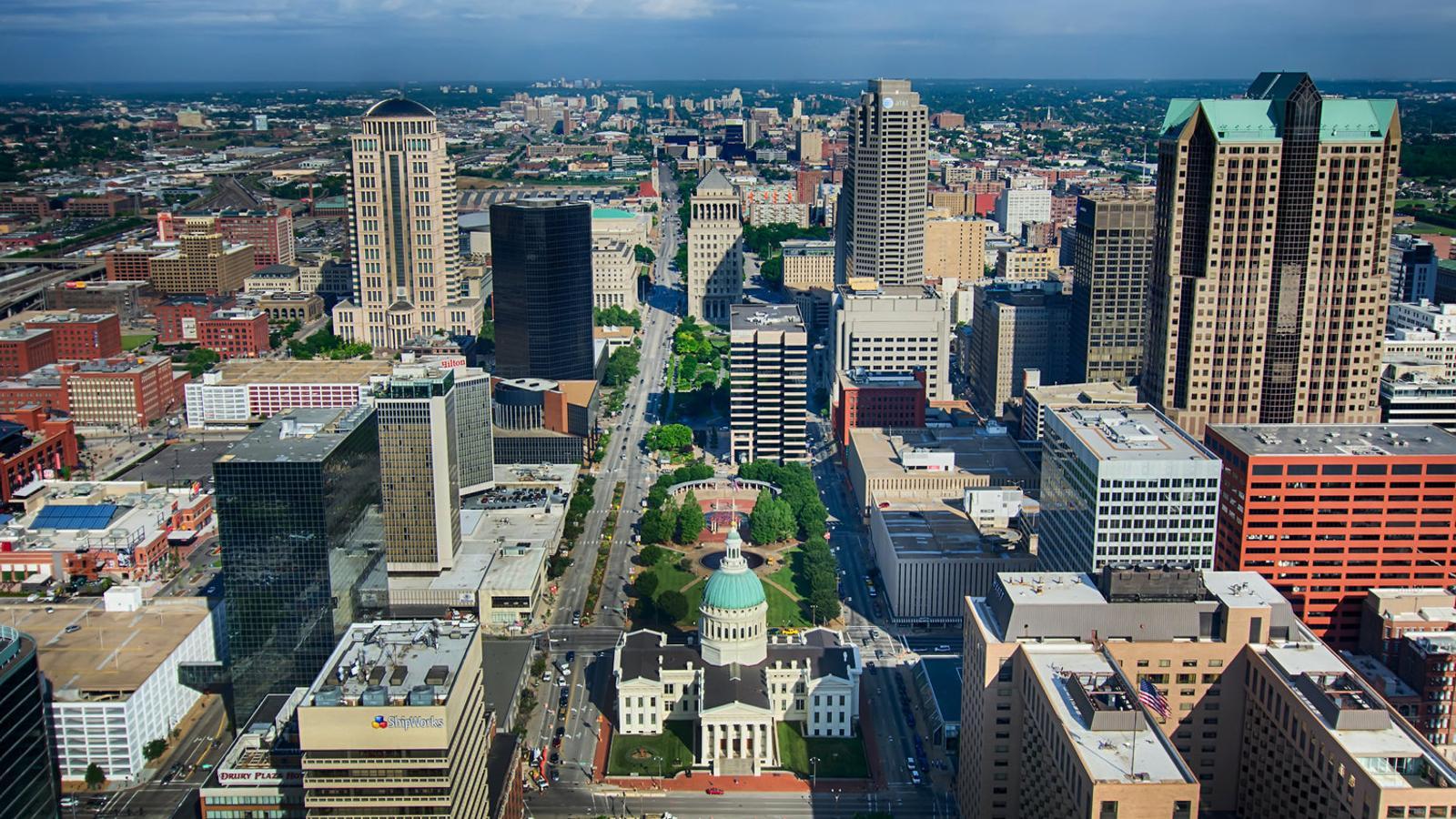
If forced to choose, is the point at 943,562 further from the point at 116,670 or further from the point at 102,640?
the point at 102,640

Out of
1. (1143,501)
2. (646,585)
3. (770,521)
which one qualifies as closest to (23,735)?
(646,585)

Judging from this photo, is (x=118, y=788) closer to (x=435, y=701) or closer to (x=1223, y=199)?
(x=435, y=701)

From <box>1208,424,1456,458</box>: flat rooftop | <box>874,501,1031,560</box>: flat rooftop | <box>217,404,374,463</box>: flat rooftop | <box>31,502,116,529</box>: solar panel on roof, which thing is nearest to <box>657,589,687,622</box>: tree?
<box>874,501,1031,560</box>: flat rooftop

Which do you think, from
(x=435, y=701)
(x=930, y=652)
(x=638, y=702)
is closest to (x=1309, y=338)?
(x=930, y=652)

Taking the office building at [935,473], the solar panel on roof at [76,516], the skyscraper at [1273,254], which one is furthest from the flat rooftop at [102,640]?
the skyscraper at [1273,254]

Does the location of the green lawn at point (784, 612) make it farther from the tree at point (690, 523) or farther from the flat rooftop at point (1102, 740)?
the flat rooftop at point (1102, 740)

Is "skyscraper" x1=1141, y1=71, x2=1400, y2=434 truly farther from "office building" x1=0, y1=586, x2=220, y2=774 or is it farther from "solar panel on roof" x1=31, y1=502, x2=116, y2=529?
"solar panel on roof" x1=31, y1=502, x2=116, y2=529
